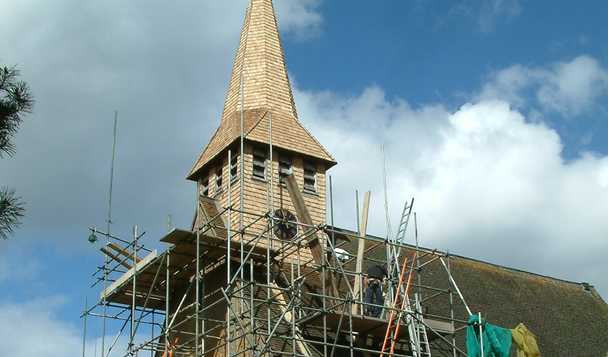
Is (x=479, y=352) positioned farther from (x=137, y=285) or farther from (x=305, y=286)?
(x=137, y=285)

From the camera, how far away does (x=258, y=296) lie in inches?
963

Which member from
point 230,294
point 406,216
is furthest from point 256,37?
point 230,294

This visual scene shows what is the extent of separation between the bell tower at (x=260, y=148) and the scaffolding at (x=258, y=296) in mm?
804

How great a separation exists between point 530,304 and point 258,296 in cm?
982

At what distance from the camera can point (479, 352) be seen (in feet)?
76.9

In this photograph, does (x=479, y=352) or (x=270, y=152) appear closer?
(x=479, y=352)

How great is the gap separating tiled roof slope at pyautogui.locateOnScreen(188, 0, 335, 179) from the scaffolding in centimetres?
228

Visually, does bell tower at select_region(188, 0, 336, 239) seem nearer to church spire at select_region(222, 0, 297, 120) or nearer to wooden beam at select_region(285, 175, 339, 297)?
church spire at select_region(222, 0, 297, 120)

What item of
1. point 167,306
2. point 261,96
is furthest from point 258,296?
point 261,96

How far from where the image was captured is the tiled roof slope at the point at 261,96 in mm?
28188

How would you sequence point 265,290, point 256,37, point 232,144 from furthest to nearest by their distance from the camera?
point 256,37 < point 232,144 < point 265,290

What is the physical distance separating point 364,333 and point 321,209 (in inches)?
199

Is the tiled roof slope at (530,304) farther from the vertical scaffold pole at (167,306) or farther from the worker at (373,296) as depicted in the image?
the vertical scaffold pole at (167,306)

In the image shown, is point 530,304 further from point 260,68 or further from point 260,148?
point 260,68
